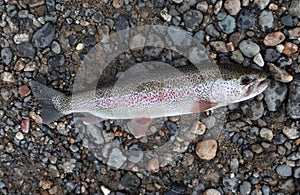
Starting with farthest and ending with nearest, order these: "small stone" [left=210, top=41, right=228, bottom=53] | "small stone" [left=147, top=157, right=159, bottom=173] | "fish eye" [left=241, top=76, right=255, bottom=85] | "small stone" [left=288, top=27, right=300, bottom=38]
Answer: "small stone" [left=147, top=157, right=159, bottom=173]
"small stone" [left=210, top=41, right=228, bottom=53]
"small stone" [left=288, top=27, right=300, bottom=38]
"fish eye" [left=241, top=76, right=255, bottom=85]

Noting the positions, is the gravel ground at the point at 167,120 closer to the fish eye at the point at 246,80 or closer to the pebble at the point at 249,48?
the pebble at the point at 249,48

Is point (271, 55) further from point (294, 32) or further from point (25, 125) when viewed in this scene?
point (25, 125)

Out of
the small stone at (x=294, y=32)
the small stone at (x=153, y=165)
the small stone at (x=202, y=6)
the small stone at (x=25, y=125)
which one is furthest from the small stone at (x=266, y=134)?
the small stone at (x=25, y=125)

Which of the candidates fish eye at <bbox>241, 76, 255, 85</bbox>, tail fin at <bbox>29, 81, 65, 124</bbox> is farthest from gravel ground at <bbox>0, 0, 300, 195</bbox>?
fish eye at <bbox>241, 76, 255, 85</bbox>

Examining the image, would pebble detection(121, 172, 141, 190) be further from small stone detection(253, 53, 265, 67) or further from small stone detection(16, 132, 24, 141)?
small stone detection(253, 53, 265, 67)

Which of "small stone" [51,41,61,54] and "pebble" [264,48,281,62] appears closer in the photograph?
"pebble" [264,48,281,62]

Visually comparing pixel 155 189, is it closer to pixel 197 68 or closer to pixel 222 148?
pixel 222 148
